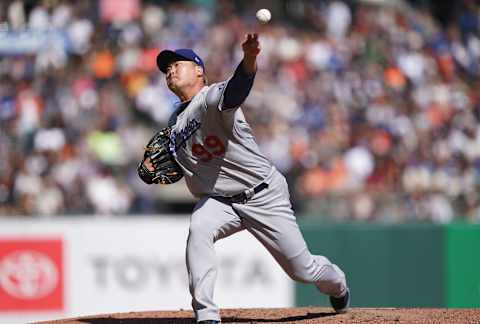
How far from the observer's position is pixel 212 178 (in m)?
5.76

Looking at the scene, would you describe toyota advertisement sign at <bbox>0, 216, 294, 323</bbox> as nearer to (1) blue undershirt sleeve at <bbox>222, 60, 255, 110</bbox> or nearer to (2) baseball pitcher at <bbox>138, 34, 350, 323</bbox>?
(2) baseball pitcher at <bbox>138, 34, 350, 323</bbox>

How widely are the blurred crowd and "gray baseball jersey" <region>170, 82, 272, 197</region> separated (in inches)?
227

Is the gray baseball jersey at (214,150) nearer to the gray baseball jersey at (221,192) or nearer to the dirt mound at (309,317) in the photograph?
the gray baseball jersey at (221,192)

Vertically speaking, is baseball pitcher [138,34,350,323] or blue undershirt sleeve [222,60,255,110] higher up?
blue undershirt sleeve [222,60,255,110]

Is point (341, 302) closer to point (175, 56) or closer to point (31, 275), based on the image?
point (175, 56)

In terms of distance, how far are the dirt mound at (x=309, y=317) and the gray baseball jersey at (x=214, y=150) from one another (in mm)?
1074

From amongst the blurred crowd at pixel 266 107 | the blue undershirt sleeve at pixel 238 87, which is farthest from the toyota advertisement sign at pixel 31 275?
the blue undershirt sleeve at pixel 238 87

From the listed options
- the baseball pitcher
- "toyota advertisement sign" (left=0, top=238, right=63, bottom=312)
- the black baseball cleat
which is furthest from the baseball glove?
"toyota advertisement sign" (left=0, top=238, right=63, bottom=312)

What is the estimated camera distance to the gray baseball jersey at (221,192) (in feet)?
18.2

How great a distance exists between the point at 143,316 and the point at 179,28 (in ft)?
27.1

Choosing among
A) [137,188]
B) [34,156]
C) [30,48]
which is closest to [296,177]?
[137,188]

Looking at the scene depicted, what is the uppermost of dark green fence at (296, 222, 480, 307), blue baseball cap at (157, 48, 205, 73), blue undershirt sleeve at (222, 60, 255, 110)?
blue baseball cap at (157, 48, 205, 73)

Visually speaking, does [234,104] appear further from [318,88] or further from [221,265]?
[318,88]

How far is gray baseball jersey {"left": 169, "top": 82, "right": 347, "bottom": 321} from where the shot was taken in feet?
18.2
